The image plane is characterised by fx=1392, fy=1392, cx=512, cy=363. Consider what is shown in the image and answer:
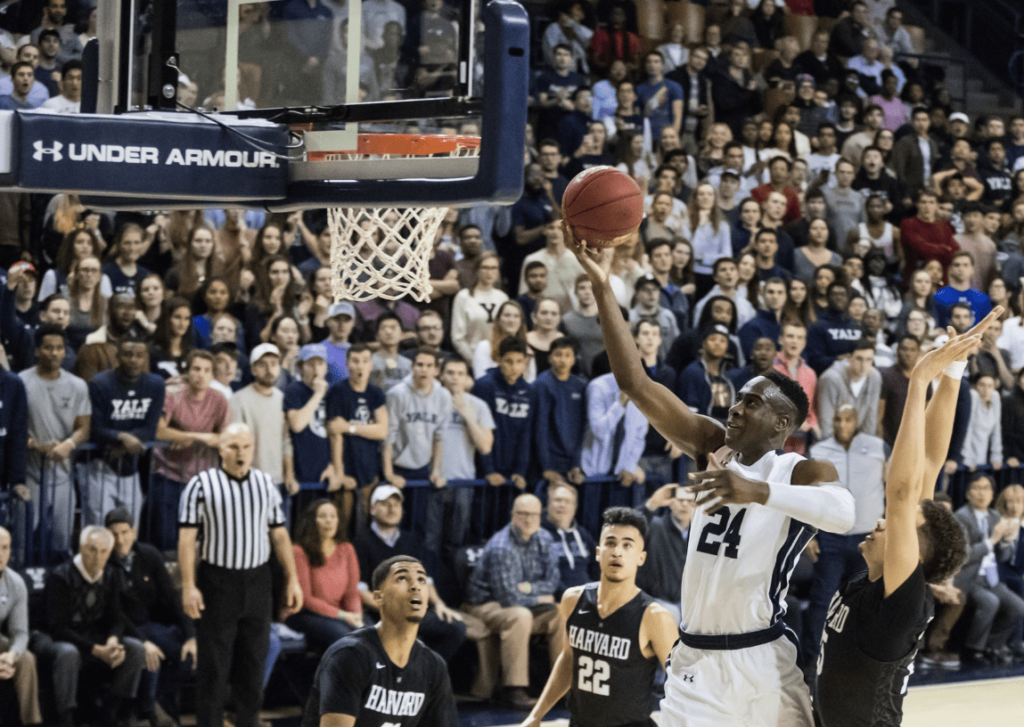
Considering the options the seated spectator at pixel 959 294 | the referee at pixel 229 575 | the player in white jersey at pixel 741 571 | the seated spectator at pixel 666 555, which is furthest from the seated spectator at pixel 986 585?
the player in white jersey at pixel 741 571

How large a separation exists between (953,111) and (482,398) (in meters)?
8.97

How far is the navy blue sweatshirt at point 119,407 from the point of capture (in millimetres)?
7430

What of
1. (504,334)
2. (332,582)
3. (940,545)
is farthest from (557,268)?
(940,545)

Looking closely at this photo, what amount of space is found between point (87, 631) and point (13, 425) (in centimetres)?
113

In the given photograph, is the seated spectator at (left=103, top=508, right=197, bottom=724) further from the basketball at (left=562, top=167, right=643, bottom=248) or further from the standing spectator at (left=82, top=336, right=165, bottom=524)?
the basketball at (left=562, top=167, right=643, bottom=248)

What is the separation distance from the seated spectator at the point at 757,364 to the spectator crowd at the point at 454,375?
0.06 feet

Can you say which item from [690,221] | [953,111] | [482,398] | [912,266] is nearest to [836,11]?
[953,111]

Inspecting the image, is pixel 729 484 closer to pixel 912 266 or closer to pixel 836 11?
pixel 912 266

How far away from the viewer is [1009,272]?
465 inches

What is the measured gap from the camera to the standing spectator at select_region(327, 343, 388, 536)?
26.2ft

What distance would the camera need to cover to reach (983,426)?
33.4 ft

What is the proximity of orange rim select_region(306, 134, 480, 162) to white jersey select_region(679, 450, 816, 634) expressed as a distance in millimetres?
1479

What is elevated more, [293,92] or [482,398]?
[293,92]

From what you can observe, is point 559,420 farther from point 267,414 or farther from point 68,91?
point 68,91
